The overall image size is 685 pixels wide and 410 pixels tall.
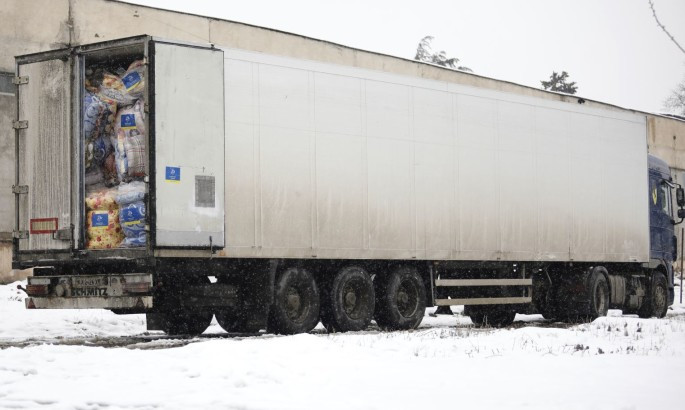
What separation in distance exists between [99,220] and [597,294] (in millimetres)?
10982

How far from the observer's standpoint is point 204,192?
14211 millimetres

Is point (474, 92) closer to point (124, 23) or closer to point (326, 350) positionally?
point (326, 350)

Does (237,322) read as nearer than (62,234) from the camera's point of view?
No

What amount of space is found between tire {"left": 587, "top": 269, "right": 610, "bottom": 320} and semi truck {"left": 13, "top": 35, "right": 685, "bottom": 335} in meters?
Result: 1.40

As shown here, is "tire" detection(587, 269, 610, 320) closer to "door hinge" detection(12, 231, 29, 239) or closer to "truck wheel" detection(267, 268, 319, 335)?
"truck wheel" detection(267, 268, 319, 335)

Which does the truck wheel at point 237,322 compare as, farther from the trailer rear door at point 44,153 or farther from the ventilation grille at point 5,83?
the ventilation grille at point 5,83

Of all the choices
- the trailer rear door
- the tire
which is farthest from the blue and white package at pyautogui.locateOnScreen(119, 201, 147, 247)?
the tire

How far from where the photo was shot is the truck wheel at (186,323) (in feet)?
54.9

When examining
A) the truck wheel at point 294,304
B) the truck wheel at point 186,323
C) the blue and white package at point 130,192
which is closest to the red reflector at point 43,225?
the blue and white package at point 130,192

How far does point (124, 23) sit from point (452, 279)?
12152 millimetres

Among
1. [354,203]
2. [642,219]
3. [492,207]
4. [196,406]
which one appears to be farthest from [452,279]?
[196,406]

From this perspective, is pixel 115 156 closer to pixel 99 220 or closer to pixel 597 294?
pixel 99 220

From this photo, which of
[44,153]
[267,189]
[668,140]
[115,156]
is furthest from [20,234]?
[668,140]

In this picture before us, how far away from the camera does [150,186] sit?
45.0 feet
